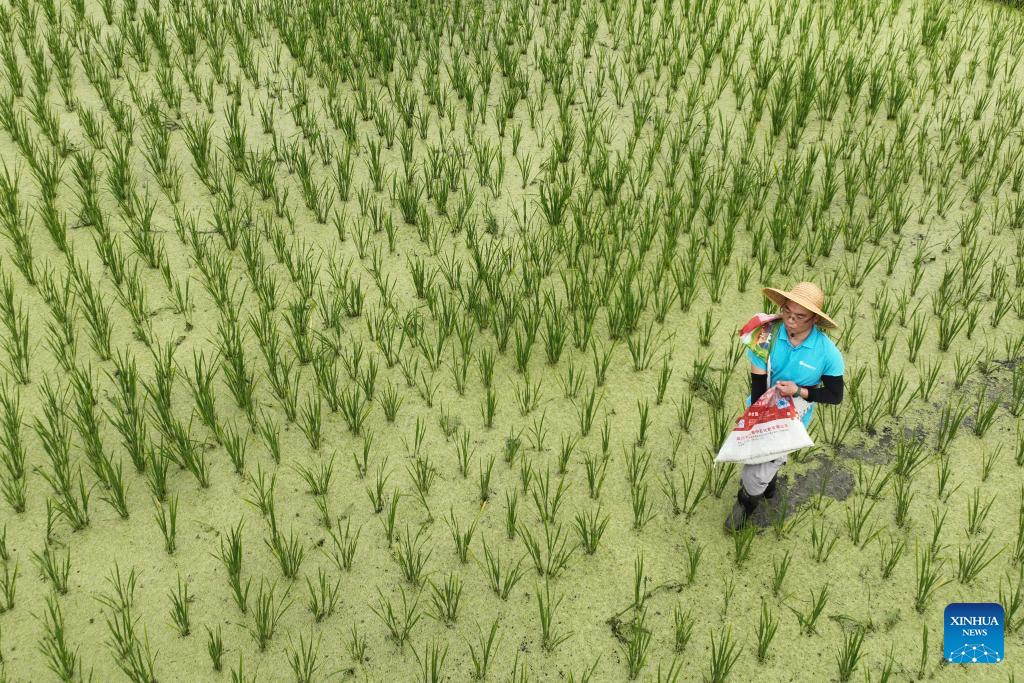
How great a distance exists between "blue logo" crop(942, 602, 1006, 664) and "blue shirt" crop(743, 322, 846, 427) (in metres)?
0.84

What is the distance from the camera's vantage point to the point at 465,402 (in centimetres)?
321

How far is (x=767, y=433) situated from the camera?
2.42 meters

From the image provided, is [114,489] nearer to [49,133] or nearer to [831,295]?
[49,133]

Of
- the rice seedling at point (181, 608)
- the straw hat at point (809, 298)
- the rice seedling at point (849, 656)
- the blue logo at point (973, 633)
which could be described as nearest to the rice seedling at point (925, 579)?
the blue logo at point (973, 633)

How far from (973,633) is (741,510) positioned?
756mm

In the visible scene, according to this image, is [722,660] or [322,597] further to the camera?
[322,597]

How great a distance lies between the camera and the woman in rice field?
7.91ft

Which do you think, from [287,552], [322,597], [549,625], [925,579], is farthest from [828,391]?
[287,552]

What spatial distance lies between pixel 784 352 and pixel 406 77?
3213mm

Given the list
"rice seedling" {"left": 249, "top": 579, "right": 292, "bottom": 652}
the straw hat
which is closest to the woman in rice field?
the straw hat

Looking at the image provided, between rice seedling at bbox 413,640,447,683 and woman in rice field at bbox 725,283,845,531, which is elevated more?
woman in rice field at bbox 725,283,845,531

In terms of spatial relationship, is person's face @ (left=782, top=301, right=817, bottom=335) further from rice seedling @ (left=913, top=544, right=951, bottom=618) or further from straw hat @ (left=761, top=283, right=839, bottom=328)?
rice seedling @ (left=913, top=544, right=951, bottom=618)

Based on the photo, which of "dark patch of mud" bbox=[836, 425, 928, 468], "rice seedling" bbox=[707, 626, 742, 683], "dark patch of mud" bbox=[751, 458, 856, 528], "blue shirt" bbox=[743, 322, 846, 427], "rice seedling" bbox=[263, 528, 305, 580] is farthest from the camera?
"dark patch of mud" bbox=[836, 425, 928, 468]

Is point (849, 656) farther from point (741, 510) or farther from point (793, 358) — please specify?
point (793, 358)
